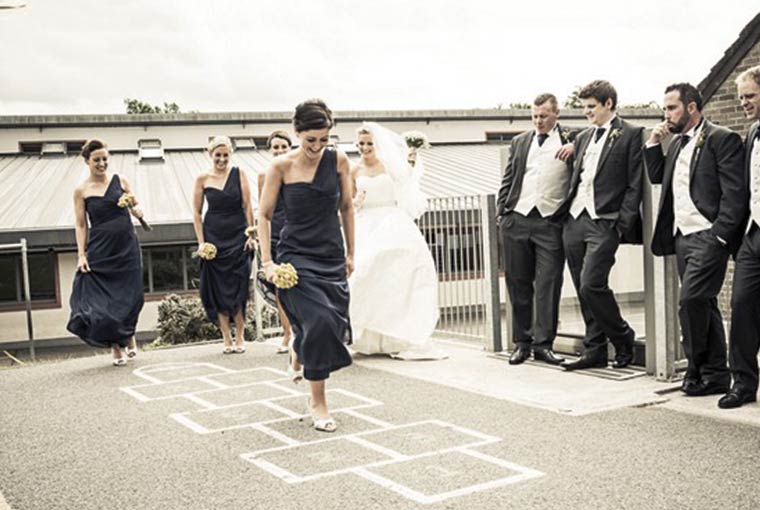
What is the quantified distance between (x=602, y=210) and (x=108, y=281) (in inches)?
211

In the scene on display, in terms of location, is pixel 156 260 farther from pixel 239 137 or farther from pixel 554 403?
pixel 554 403

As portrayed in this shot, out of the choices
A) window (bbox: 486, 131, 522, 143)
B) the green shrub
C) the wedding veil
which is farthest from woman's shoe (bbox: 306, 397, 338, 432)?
window (bbox: 486, 131, 522, 143)

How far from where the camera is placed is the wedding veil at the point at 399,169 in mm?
8703

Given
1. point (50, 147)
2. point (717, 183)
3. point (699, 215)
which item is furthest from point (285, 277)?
point (50, 147)

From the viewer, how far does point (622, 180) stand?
21.7 feet

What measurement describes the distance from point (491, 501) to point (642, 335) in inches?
142

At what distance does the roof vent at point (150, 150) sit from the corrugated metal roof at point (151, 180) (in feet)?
0.75

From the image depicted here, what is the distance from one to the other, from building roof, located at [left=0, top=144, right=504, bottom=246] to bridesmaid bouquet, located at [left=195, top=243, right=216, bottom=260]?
961cm

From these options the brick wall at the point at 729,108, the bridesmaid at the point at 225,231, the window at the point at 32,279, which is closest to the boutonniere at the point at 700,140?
the bridesmaid at the point at 225,231

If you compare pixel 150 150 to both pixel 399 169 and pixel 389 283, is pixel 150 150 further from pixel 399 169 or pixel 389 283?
pixel 389 283

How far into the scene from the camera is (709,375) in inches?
234

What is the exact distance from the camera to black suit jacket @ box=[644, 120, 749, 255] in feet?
18.0

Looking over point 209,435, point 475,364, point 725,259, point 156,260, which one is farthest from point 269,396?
point 156,260

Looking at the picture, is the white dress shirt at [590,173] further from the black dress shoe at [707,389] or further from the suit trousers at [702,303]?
the black dress shoe at [707,389]
